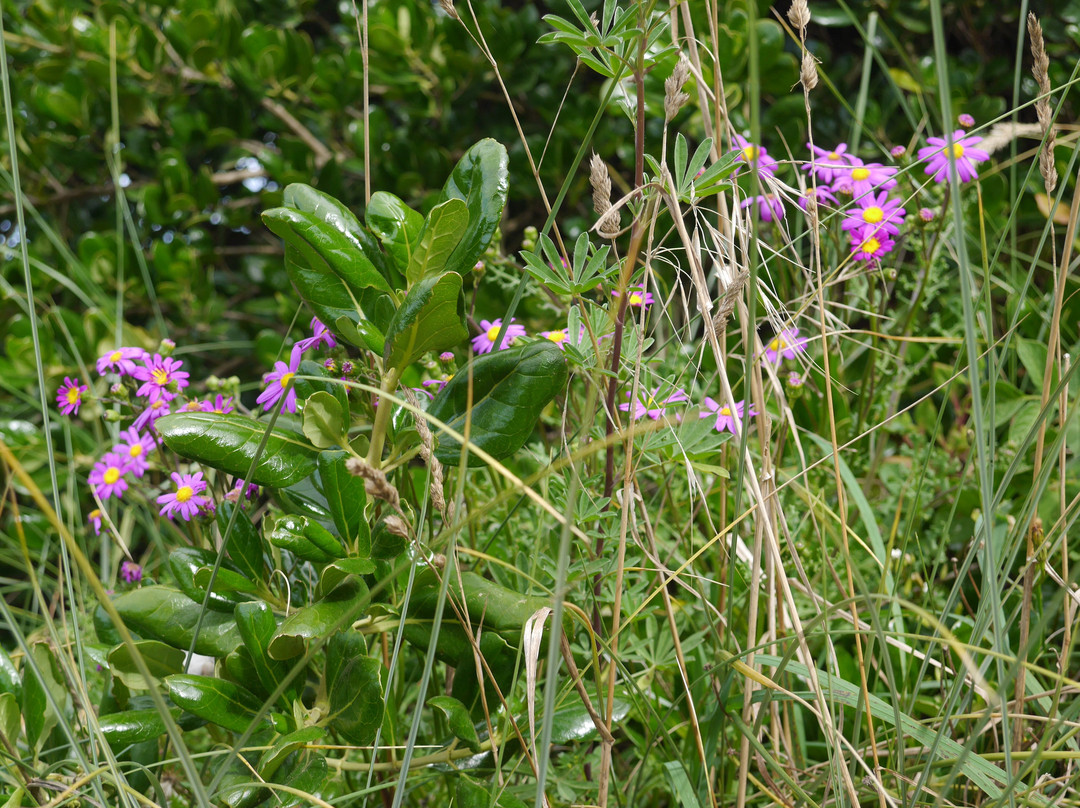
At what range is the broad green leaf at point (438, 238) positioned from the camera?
68 cm

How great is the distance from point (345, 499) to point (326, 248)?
202 millimetres

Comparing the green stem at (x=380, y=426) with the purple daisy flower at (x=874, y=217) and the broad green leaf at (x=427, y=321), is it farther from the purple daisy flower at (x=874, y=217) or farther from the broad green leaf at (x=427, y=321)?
the purple daisy flower at (x=874, y=217)

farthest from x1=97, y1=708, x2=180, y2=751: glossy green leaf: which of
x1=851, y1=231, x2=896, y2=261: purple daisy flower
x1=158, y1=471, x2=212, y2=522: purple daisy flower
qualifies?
x1=851, y1=231, x2=896, y2=261: purple daisy flower

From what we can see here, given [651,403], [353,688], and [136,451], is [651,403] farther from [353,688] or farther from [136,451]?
[136,451]

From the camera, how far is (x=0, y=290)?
180 centimetres

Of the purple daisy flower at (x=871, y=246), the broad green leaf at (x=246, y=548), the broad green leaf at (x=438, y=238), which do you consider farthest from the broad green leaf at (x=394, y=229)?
the purple daisy flower at (x=871, y=246)

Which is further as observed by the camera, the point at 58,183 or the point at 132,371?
the point at 58,183

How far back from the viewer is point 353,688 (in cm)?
68

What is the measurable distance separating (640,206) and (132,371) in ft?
2.17

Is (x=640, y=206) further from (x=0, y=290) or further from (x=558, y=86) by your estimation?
(x=0, y=290)

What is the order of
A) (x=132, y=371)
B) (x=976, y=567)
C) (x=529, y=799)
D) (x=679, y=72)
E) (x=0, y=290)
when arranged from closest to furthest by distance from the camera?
(x=679, y=72) < (x=529, y=799) < (x=132, y=371) < (x=976, y=567) < (x=0, y=290)

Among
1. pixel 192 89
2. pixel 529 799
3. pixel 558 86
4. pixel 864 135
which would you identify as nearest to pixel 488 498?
pixel 529 799

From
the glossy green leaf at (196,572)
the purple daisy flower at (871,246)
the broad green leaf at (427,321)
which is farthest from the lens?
the purple daisy flower at (871,246)

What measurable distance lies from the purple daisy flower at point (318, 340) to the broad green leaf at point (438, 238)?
125 mm
